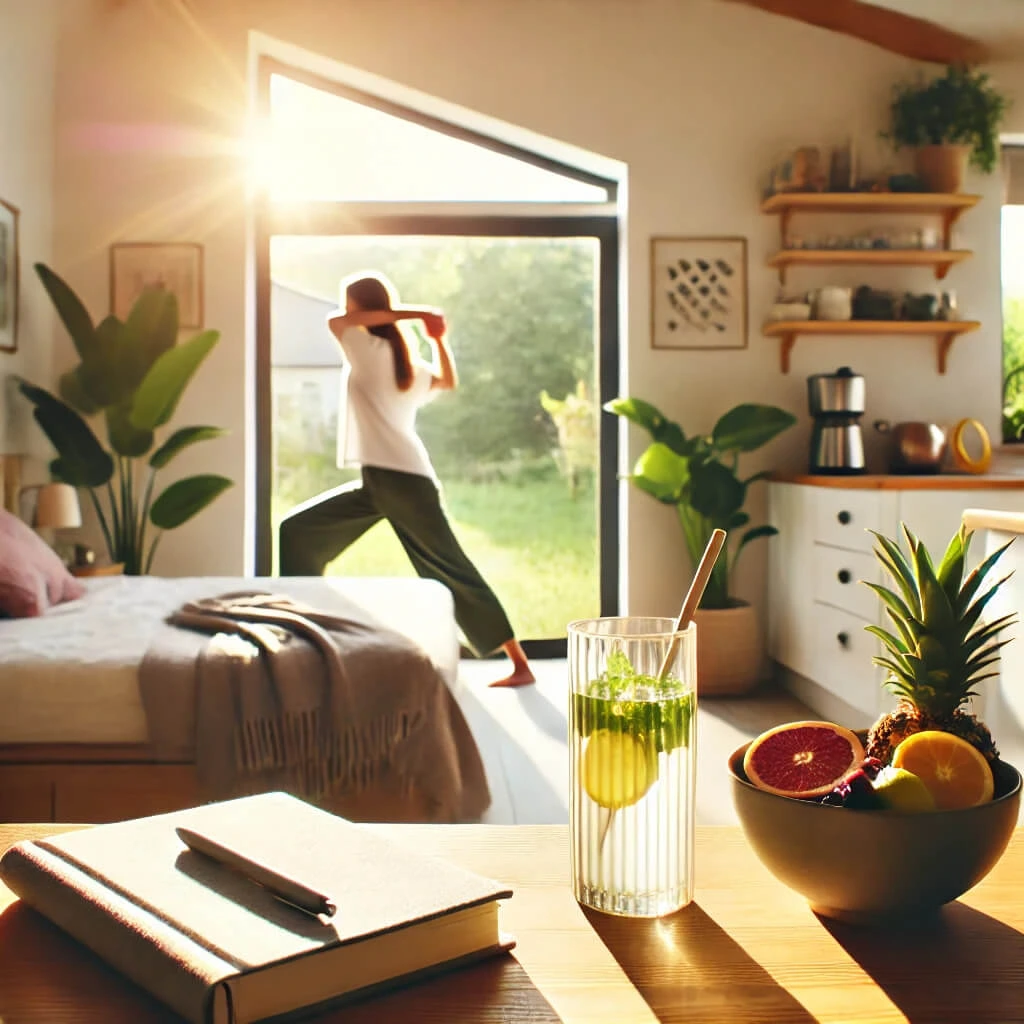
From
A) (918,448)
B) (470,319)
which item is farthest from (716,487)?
(470,319)

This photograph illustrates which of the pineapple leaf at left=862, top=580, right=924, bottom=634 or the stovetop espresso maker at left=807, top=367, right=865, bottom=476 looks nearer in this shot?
the pineapple leaf at left=862, top=580, right=924, bottom=634

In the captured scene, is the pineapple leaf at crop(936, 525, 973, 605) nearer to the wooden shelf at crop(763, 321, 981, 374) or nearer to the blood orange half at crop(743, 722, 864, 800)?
the blood orange half at crop(743, 722, 864, 800)

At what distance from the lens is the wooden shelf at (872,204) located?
459cm

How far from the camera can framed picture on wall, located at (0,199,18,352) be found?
4.23 metres

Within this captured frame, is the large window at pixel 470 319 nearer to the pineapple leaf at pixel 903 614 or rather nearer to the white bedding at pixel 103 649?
the white bedding at pixel 103 649

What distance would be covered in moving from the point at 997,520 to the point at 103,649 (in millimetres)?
1735

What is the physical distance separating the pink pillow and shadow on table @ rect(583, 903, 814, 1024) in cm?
239

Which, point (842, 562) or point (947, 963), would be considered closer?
point (947, 963)

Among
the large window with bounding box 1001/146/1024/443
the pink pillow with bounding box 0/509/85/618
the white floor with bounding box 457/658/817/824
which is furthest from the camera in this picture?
the large window with bounding box 1001/146/1024/443

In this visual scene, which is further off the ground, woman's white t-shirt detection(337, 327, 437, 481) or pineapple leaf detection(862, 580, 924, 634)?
woman's white t-shirt detection(337, 327, 437, 481)

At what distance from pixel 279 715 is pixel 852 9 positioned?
3.90m

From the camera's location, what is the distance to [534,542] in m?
5.22

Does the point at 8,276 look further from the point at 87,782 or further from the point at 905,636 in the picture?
the point at 905,636

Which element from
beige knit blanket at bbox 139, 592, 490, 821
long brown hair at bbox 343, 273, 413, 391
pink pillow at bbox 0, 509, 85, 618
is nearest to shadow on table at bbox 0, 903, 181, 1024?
beige knit blanket at bbox 139, 592, 490, 821
